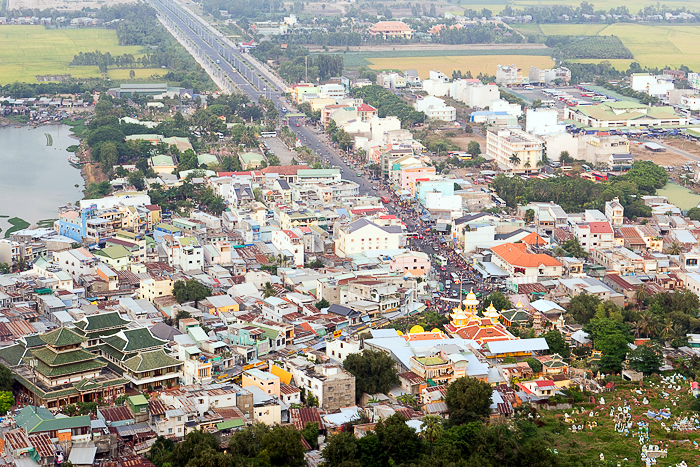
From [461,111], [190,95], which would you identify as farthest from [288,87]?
[461,111]

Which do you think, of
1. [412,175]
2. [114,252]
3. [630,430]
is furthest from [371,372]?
[412,175]

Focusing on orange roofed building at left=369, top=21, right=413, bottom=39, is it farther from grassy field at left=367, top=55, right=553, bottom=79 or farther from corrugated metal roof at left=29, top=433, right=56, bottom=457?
corrugated metal roof at left=29, top=433, right=56, bottom=457

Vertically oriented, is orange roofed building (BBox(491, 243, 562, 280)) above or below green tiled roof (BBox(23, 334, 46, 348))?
below

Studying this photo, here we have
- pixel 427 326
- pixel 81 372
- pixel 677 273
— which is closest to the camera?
pixel 81 372

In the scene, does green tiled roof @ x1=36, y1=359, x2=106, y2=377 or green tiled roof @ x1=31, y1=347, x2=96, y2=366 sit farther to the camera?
green tiled roof @ x1=31, y1=347, x2=96, y2=366

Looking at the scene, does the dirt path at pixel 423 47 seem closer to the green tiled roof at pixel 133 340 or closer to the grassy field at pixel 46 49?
the grassy field at pixel 46 49

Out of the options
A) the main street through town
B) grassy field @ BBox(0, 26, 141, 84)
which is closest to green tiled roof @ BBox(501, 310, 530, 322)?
the main street through town

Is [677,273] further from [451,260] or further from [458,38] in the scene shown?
[458,38]
